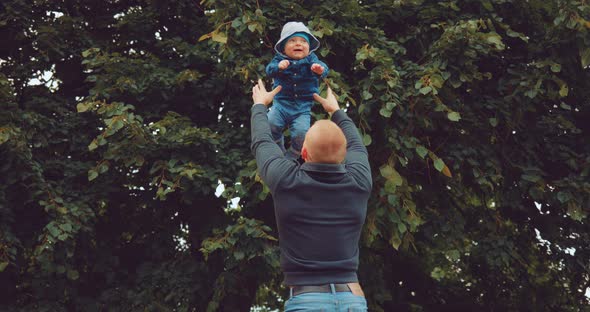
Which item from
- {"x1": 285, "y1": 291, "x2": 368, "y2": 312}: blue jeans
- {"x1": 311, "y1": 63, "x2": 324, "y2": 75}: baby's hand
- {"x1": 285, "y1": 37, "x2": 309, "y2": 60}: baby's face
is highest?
{"x1": 285, "y1": 37, "x2": 309, "y2": 60}: baby's face

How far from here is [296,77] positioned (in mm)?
4188

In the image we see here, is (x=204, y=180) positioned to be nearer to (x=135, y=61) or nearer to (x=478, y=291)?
(x=135, y=61)

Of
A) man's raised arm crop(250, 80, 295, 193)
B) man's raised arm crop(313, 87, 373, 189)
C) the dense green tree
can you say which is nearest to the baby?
man's raised arm crop(313, 87, 373, 189)

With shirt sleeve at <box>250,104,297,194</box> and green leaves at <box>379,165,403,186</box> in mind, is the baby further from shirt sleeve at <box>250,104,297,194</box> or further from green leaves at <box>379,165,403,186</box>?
green leaves at <box>379,165,403,186</box>

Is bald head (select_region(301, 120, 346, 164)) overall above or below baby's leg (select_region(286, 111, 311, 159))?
below

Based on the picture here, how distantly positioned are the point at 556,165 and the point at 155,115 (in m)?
4.67

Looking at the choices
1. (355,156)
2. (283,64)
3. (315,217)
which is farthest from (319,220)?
(283,64)

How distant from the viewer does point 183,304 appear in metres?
7.95

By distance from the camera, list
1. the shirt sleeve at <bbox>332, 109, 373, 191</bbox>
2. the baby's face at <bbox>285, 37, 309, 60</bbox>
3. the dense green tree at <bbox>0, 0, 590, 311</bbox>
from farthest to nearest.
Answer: the dense green tree at <bbox>0, 0, 590, 311</bbox> → the baby's face at <bbox>285, 37, 309, 60</bbox> → the shirt sleeve at <bbox>332, 109, 373, 191</bbox>

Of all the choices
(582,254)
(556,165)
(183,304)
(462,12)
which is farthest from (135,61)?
(582,254)

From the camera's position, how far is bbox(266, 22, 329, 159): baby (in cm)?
415

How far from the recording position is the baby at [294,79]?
4.15m

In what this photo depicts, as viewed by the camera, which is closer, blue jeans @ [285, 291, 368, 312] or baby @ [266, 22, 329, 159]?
blue jeans @ [285, 291, 368, 312]

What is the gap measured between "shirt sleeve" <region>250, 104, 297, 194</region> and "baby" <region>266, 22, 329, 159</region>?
0.87 metres
